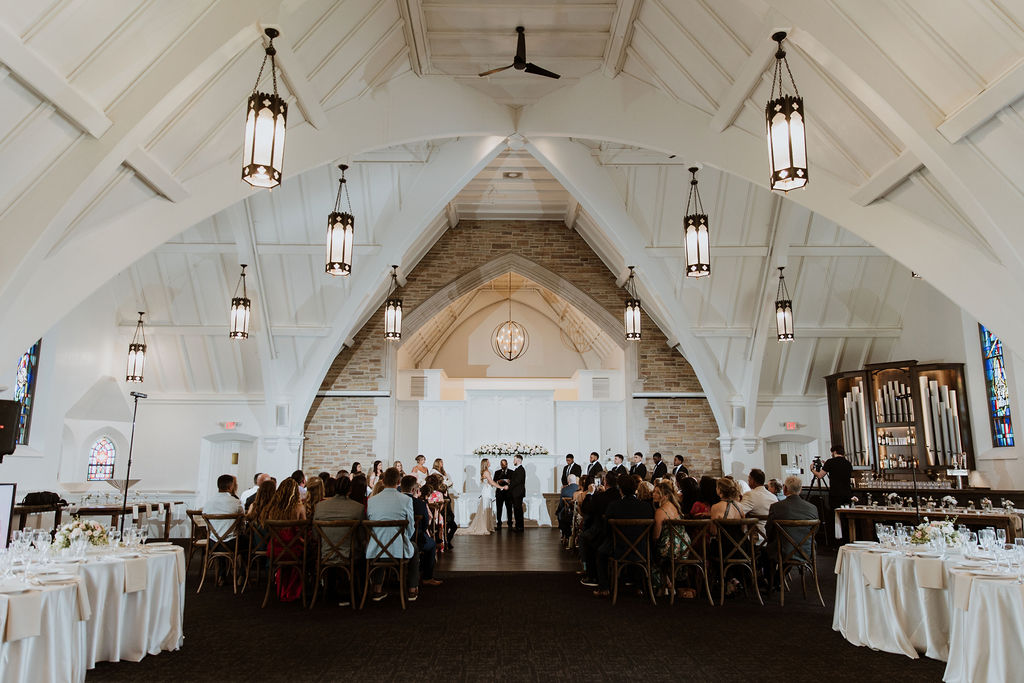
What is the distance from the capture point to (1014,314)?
5414 mm

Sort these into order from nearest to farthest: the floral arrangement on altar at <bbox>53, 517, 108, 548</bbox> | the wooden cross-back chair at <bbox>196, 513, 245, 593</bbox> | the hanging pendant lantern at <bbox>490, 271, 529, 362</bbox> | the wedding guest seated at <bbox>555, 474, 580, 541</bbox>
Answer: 1. the floral arrangement on altar at <bbox>53, 517, 108, 548</bbox>
2. the wooden cross-back chair at <bbox>196, 513, 245, 593</bbox>
3. the wedding guest seated at <bbox>555, 474, 580, 541</bbox>
4. the hanging pendant lantern at <bbox>490, 271, 529, 362</bbox>

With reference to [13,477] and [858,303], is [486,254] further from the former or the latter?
[13,477]

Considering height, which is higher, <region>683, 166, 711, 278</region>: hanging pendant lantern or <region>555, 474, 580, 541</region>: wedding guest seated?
<region>683, 166, 711, 278</region>: hanging pendant lantern

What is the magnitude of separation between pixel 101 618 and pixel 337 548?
214 cm

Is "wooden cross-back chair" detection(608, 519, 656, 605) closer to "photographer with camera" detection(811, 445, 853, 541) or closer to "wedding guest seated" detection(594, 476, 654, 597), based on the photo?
"wedding guest seated" detection(594, 476, 654, 597)

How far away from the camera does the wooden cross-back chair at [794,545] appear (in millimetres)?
6379

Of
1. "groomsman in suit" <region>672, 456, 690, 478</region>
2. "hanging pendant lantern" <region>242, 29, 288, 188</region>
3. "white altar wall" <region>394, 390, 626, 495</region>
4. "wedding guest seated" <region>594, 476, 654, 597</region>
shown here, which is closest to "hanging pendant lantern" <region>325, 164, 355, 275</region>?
"hanging pendant lantern" <region>242, 29, 288, 188</region>

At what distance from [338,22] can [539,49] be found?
2.26m

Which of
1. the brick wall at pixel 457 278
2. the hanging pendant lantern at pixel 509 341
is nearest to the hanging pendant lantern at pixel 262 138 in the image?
the brick wall at pixel 457 278

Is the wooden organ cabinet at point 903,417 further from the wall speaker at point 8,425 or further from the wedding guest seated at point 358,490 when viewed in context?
the wall speaker at point 8,425

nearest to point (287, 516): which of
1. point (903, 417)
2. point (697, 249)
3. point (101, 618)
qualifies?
point (101, 618)

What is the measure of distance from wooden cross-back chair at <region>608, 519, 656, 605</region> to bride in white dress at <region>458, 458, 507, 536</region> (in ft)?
21.3

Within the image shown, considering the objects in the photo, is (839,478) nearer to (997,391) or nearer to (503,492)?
(997,391)

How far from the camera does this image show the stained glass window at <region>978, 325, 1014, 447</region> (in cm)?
959
